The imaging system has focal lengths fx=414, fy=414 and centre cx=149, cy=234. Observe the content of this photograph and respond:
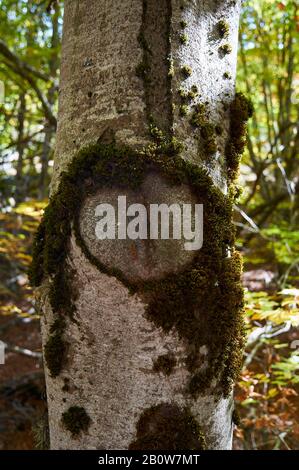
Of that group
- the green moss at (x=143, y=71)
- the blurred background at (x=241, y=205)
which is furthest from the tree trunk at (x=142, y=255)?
the blurred background at (x=241, y=205)

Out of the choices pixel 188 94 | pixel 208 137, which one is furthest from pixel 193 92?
pixel 208 137

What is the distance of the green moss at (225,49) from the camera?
1.12 meters

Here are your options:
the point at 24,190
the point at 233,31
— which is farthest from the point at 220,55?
the point at 24,190

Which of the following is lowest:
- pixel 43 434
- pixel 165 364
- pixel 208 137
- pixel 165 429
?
pixel 43 434

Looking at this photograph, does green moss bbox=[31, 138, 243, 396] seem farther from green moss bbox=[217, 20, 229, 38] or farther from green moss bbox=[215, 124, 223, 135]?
green moss bbox=[217, 20, 229, 38]

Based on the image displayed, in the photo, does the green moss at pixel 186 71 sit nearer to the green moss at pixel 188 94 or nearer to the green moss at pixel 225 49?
the green moss at pixel 188 94

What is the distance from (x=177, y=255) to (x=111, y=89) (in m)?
0.44

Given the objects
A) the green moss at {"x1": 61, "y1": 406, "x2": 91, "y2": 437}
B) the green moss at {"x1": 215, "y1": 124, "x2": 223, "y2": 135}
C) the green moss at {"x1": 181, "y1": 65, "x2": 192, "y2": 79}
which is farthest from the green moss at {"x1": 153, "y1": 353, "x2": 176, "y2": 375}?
the green moss at {"x1": 181, "y1": 65, "x2": 192, "y2": 79}

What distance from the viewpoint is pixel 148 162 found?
100 centimetres

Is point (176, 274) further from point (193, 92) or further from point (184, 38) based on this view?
point (184, 38)

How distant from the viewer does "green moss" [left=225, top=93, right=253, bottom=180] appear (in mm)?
1169

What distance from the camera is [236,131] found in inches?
46.9

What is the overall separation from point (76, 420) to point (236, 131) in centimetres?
89
